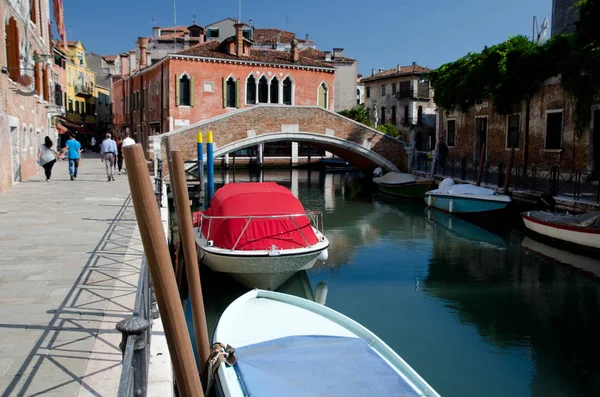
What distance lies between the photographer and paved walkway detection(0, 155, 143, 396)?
270 centimetres

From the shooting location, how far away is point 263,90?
23.7 metres

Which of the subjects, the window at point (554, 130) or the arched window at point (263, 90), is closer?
the window at point (554, 130)

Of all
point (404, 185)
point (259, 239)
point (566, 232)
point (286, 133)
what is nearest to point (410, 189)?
point (404, 185)

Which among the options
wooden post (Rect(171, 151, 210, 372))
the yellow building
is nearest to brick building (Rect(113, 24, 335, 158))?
the yellow building

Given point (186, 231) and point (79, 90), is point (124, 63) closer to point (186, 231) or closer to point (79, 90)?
point (79, 90)

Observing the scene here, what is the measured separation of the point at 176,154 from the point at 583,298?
5953 millimetres

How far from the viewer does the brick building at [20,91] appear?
9664 mm

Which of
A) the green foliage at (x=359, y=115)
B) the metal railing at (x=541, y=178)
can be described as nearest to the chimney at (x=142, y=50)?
the green foliage at (x=359, y=115)

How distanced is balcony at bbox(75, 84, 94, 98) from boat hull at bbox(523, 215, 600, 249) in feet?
105

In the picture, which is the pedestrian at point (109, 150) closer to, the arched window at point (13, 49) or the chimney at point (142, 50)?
the arched window at point (13, 49)

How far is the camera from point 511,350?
5.24 meters

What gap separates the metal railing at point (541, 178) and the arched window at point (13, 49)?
35.6 feet

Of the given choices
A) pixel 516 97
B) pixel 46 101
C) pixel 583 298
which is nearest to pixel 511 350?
pixel 583 298

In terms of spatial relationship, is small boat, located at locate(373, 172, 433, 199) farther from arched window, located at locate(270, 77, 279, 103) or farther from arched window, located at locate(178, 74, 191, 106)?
arched window, located at locate(178, 74, 191, 106)
